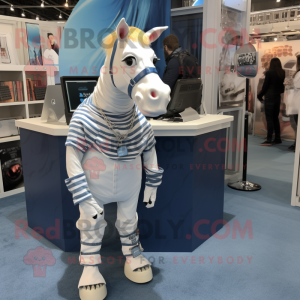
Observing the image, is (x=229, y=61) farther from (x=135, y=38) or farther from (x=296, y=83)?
(x=135, y=38)

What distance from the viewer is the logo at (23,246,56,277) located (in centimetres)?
228

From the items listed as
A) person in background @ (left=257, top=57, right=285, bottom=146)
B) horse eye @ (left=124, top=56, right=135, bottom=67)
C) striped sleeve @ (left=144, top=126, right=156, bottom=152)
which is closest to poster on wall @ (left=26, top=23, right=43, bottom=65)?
striped sleeve @ (left=144, top=126, right=156, bottom=152)

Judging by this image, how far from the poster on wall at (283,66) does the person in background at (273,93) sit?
0.33 meters

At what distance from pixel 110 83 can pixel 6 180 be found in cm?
274

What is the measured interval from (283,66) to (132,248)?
623cm

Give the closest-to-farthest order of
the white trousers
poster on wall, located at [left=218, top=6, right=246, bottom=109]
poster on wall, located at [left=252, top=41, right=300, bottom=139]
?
the white trousers
poster on wall, located at [left=218, top=6, right=246, bottom=109]
poster on wall, located at [left=252, top=41, right=300, bottom=139]

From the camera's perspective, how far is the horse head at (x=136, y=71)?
1372mm

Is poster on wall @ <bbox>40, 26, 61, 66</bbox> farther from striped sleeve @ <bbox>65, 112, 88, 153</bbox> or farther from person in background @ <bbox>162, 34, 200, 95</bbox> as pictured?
striped sleeve @ <bbox>65, 112, 88, 153</bbox>

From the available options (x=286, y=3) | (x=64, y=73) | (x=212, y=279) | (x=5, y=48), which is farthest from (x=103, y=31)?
(x=286, y=3)

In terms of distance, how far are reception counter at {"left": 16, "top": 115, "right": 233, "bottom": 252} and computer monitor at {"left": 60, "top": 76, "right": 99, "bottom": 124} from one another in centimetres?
16

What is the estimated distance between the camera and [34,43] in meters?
4.42

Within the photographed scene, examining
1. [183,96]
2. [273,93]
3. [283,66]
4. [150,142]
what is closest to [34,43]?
[183,96]

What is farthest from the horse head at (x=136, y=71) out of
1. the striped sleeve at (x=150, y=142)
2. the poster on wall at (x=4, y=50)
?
the poster on wall at (x=4, y=50)

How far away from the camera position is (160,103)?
137cm
